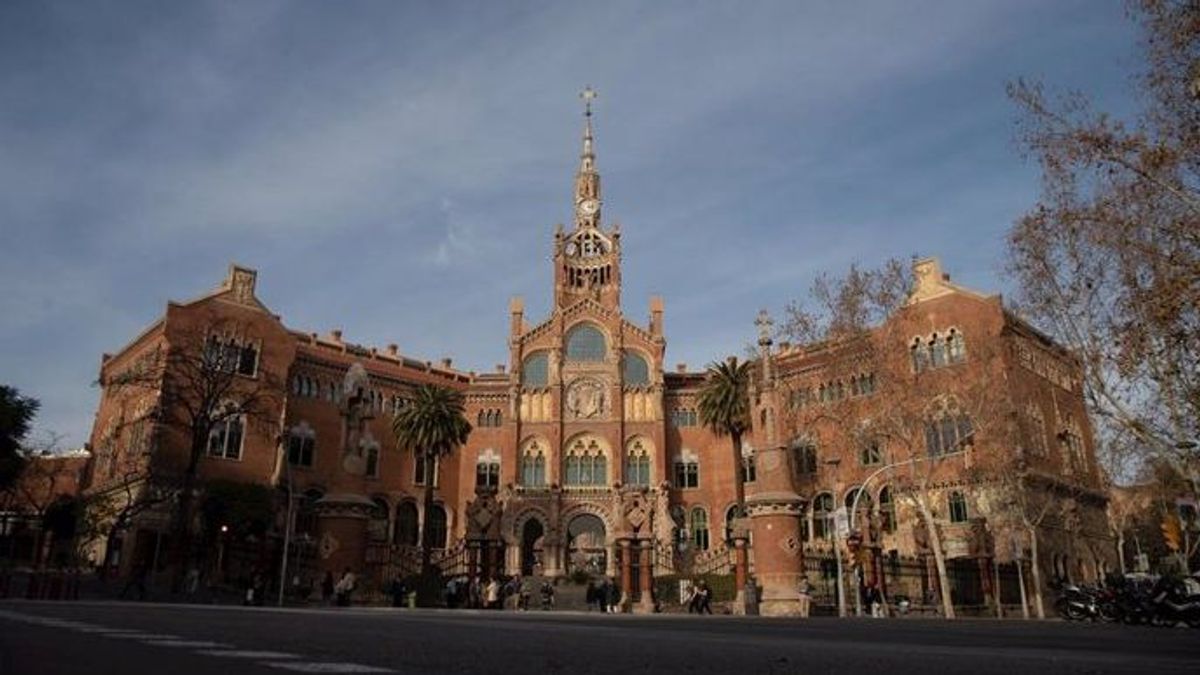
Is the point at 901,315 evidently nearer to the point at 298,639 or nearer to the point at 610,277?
the point at 610,277

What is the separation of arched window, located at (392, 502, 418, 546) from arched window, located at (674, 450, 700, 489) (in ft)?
59.1

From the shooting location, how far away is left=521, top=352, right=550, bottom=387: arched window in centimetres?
6219

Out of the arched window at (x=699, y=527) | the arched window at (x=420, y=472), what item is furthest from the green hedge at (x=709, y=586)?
the arched window at (x=420, y=472)

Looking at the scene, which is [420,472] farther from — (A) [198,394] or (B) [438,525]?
(A) [198,394]

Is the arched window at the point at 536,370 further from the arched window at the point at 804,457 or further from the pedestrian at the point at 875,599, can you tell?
the pedestrian at the point at 875,599

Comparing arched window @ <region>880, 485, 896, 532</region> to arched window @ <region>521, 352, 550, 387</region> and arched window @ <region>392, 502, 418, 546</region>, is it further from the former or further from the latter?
arched window @ <region>392, 502, 418, 546</region>

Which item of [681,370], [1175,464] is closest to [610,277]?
[681,370]

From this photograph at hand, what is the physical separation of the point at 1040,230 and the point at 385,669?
22.6m

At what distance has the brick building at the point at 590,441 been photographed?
45.0m

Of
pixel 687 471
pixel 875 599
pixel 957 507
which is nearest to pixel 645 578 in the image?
pixel 875 599

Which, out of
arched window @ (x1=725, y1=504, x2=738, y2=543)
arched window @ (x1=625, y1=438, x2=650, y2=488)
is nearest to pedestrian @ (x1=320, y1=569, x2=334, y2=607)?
arched window @ (x1=625, y1=438, x2=650, y2=488)

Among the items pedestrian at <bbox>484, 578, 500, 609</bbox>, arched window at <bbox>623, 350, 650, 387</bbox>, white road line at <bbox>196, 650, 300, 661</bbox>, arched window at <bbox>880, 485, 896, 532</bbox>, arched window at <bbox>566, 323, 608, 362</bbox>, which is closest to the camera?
white road line at <bbox>196, 650, 300, 661</bbox>

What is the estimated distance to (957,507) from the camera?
4834 centimetres

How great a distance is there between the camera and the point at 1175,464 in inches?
861
